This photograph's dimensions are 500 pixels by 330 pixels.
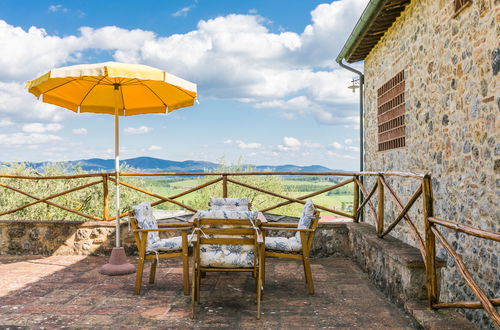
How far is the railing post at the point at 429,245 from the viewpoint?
323cm

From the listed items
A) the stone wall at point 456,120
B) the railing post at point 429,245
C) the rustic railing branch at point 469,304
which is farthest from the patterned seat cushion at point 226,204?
the rustic railing branch at point 469,304

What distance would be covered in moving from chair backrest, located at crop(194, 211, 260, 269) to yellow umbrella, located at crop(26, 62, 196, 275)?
5.16ft

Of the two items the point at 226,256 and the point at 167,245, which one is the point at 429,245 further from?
the point at 167,245

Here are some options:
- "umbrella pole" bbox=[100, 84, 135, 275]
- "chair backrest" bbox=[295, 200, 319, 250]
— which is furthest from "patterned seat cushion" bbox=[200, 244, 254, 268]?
"umbrella pole" bbox=[100, 84, 135, 275]

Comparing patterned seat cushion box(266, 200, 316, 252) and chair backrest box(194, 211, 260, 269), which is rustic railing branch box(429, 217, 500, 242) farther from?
chair backrest box(194, 211, 260, 269)

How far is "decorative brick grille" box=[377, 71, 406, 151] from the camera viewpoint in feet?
21.0

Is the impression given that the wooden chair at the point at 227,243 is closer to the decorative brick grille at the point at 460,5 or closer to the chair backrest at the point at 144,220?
the chair backrest at the point at 144,220

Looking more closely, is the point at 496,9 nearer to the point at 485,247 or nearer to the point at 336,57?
the point at 485,247

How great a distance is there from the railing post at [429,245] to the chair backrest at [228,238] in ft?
4.32

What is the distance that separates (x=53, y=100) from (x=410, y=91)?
4608 mm

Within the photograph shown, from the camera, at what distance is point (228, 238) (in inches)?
145

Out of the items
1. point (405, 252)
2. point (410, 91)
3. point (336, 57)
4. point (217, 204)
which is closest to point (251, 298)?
point (405, 252)

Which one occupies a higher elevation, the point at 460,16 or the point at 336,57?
the point at 336,57

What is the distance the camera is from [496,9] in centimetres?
383
